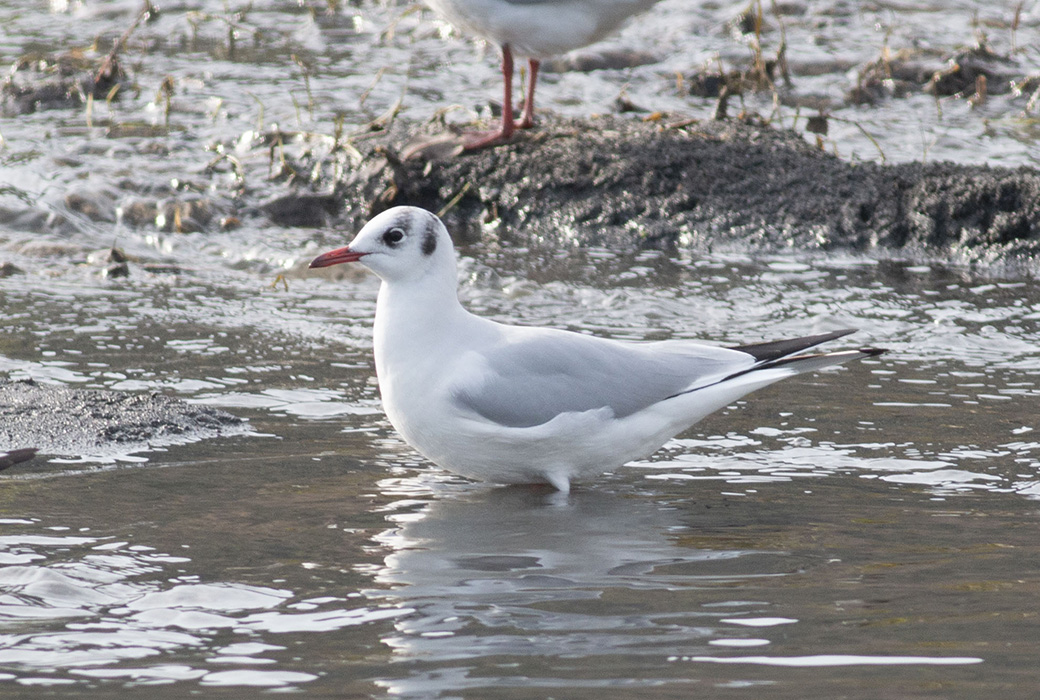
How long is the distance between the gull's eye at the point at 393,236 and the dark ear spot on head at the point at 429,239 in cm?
8

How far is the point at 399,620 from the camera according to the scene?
3.52 meters

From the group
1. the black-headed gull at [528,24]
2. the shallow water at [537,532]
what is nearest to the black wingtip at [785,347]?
the shallow water at [537,532]

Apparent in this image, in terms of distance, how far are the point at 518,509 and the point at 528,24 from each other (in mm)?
5041

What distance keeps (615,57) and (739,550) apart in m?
8.99

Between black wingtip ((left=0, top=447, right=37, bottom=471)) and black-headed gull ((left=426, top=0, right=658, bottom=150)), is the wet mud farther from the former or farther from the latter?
black-headed gull ((left=426, top=0, right=658, bottom=150))

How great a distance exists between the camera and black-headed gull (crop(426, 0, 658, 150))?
899 cm

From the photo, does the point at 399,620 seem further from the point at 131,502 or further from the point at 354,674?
the point at 131,502

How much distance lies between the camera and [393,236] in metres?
4.97

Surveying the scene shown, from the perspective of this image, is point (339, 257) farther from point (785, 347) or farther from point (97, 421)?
point (785, 347)

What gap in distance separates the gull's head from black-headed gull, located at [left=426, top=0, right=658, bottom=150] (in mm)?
4198

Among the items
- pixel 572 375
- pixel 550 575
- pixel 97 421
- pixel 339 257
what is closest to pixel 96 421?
pixel 97 421

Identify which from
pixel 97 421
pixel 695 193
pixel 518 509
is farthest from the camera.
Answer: pixel 695 193

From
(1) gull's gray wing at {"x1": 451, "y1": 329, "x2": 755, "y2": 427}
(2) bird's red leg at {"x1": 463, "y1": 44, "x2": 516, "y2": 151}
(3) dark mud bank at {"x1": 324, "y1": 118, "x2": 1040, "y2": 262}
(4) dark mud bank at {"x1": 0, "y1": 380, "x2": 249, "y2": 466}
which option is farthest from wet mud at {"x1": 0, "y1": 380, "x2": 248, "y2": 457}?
(2) bird's red leg at {"x1": 463, "y1": 44, "x2": 516, "y2": 151}

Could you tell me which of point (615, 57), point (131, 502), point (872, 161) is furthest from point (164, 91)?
point (131, 502)
